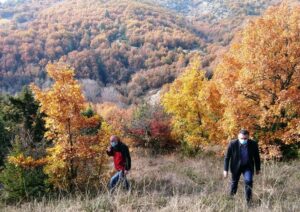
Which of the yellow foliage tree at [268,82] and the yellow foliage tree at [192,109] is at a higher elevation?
the yellow foliage tree at [268,82]

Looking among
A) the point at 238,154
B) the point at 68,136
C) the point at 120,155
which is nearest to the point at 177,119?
the point at 68,136

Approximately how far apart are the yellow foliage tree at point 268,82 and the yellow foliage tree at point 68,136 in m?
6.94

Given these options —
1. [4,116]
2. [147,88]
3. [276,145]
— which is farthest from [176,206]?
[147,88]

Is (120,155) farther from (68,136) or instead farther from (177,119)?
(177,119)

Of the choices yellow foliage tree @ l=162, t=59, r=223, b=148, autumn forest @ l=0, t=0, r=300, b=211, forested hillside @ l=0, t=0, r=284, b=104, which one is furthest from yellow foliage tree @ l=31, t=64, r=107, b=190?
forested hillside @ l=0, t=0, r=284, b=104

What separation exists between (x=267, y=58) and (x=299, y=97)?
238 centimetres

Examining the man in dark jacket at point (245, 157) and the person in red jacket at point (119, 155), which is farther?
the person in red jacket at point (119, 155)

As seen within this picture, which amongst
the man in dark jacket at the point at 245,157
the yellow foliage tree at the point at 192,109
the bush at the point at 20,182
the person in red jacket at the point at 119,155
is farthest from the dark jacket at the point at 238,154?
the yellow foliage tree at the point at 192,109

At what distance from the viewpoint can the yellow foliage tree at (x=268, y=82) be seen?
17.2 m

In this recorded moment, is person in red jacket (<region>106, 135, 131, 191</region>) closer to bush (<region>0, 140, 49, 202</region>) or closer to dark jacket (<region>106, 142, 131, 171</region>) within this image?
dark jacket (<region>106, 142, 131, 171</region>)

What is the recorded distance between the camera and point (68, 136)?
1470 cm

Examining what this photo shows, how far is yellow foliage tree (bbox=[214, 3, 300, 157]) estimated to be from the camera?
1718 centimetres

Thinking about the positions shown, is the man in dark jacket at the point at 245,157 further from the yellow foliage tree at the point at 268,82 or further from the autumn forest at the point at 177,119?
the yellow foliage tree at the point at 268,82

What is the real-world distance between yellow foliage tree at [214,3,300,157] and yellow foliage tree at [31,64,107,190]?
6944 mm
